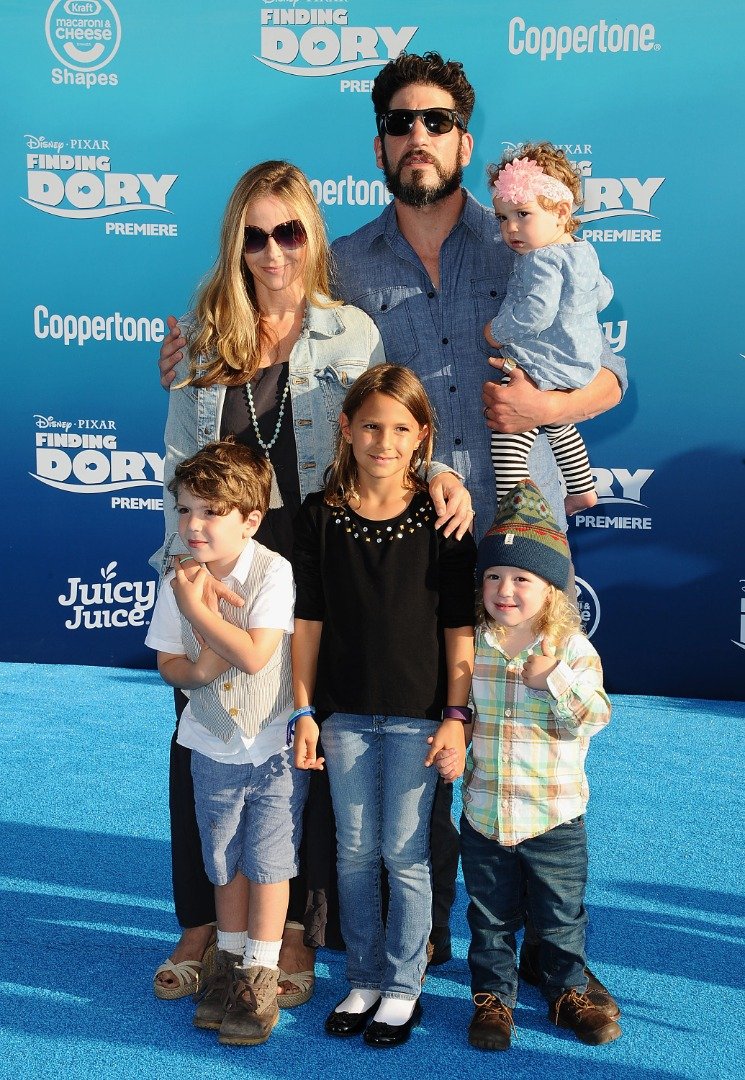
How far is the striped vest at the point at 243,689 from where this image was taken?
293cm

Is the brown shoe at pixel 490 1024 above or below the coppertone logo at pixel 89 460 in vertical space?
below

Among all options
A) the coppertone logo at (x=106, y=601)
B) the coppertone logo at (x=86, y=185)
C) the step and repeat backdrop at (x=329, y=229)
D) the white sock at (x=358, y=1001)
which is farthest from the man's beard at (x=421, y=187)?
the coppertone logo at (x=106, y=601)

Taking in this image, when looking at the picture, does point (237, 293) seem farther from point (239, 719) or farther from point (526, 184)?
point (239, 719)

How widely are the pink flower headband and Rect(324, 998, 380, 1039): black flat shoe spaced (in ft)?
7.57

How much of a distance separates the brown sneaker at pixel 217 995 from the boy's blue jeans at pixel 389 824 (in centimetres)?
38

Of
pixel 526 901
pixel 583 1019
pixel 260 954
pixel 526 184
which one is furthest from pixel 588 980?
pixel 526 184

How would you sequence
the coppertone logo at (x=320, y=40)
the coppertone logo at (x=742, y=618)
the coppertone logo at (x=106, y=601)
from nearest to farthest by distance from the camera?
the coppertone logo at (x=320, y=40) → the coppertone logo at (x=742, y=618) → the coppertone logo at (x=106, y=601)

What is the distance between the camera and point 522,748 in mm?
2887

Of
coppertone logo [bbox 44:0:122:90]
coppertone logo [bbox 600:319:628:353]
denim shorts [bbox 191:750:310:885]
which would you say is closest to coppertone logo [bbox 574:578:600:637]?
coppertone logo [bbox 600:319:628:353]

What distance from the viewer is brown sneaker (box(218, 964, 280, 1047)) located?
9.71ft

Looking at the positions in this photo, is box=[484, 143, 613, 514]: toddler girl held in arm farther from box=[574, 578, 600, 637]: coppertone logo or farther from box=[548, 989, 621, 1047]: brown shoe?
box=[574, 578, 600, 637]: coppertone logo

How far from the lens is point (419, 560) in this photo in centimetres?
288

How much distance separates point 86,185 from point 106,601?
7.91 ft

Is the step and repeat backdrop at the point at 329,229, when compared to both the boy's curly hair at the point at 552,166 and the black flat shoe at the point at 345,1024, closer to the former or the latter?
the boy's curly hair at the point at 552,166
